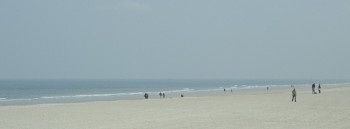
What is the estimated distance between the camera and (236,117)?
23688mm

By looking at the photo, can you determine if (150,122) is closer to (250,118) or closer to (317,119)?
(250,118)

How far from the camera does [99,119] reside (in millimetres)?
23344

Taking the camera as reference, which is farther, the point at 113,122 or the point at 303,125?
the point at 113,122

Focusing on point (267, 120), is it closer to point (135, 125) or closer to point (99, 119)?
point (135, 125)

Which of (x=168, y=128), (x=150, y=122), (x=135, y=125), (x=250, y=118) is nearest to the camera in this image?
(x=168, y=128)

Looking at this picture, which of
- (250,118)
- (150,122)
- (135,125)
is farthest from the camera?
(250,118)

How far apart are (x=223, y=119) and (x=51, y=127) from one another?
7891 millimetres

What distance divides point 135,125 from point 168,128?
1.96 meters

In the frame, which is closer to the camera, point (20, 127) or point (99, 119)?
point (20, 127)

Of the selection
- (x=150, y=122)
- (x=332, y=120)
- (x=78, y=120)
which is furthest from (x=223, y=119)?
(x=78, y=120)

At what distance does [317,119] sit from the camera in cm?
2217

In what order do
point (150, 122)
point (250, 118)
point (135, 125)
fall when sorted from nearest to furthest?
point (135, 125) → point (150, 122) → point (250, 118)

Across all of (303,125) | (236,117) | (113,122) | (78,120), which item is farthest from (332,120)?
(78,120)

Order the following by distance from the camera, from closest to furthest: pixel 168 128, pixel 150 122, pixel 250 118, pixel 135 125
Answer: pixel 168 128, pixel 135 125, pixel 150 122, pixel 250 118
